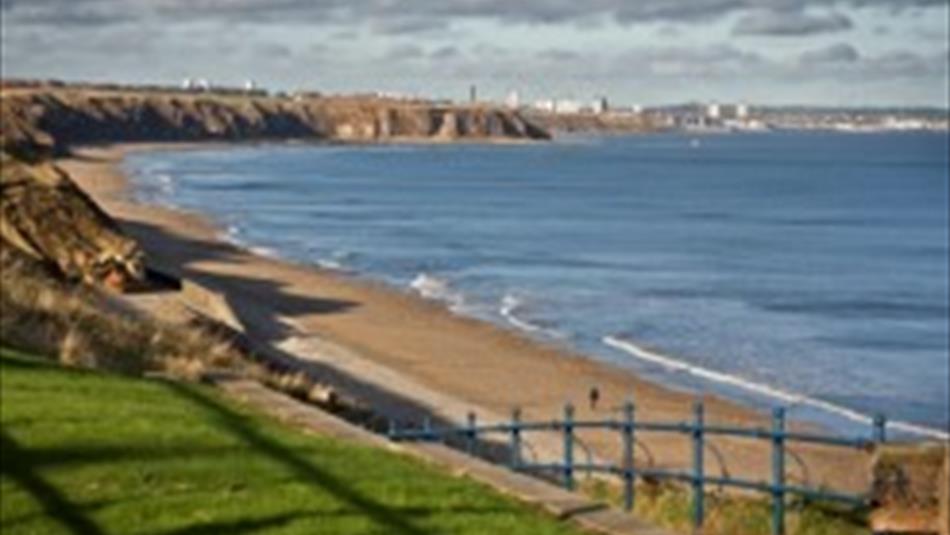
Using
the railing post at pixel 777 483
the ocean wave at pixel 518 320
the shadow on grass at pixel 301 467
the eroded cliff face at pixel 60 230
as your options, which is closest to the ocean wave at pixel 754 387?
the ocean wave at pixel 518 320

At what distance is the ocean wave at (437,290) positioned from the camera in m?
47.7

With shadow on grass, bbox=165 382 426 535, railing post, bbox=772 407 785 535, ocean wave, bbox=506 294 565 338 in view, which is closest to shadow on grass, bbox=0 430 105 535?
shadow on grass, bbox=165 382 426 535

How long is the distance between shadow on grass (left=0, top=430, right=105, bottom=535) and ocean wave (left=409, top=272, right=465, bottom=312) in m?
36.1

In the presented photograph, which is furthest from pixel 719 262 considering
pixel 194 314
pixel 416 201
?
pixel 416 201

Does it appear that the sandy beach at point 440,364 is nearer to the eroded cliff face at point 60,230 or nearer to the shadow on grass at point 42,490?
the eroded cliff face at point 60,230

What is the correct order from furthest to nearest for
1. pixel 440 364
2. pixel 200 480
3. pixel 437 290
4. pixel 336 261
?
1. pixel 336 261
2. pixel 437 290
3. pixel 440 364
4. pixel 200 480

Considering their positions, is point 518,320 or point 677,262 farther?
point 677,262

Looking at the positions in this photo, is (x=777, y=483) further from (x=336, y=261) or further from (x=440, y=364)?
(x=336, y=261)

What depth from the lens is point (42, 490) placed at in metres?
8.88

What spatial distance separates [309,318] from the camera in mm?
42031

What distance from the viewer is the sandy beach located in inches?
998

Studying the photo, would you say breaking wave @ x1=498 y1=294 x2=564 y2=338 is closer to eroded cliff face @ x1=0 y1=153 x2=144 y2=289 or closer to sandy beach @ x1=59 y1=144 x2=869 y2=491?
sandy beach @ x1=59 y1=144 x2=869 y2=491

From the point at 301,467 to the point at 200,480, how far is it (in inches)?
28.3

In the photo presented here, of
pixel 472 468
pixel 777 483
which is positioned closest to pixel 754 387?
pixel 777 483
